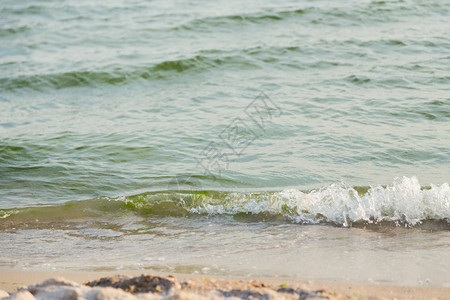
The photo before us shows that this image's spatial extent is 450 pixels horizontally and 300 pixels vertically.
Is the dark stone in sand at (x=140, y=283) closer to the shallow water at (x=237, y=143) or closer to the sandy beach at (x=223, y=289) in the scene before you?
the sandy beach at (x=223, y=289)

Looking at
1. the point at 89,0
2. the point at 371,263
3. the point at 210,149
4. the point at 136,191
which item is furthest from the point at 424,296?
the point at 89,0

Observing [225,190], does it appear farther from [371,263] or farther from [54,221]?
[371,263]

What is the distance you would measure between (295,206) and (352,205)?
610 mm

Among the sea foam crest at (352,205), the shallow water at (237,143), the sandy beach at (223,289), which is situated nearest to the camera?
the sandy beach at (223,289)

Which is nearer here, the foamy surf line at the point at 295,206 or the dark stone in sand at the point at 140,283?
the dark stone in sand at the point at 140,283

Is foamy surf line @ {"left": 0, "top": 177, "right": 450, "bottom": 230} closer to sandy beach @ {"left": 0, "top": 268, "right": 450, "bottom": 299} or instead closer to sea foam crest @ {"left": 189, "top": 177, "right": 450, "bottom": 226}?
sea foam crest @ {"left": 189, "top": 177, "right": 450, "bottom": 226}

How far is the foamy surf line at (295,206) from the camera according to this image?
217 inches

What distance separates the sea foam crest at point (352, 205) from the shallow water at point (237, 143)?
2 cm

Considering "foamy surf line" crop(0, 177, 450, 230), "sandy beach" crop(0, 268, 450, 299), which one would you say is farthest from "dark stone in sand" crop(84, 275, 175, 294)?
"foamy surf line" crop(0, 177, 450, 230)

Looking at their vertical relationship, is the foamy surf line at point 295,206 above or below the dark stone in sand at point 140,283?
below

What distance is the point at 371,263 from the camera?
171 inches

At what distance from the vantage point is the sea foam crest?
18.0 ft

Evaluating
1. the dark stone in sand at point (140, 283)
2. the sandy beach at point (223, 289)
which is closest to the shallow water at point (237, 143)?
the sandy beach at point (223, 289)

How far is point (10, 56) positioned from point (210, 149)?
7130 millimetres
